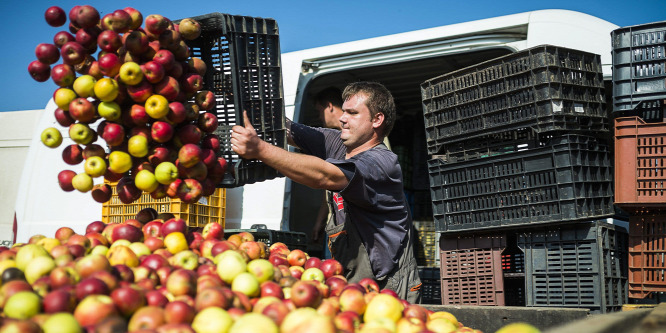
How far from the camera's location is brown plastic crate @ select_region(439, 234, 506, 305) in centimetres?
434

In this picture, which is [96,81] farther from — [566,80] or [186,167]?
[566,80]

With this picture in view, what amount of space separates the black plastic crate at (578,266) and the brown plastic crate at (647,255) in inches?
3.9

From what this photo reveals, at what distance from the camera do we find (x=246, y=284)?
2270 mm

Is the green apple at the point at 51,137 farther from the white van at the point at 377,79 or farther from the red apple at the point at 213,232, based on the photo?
the white van at the point at 377,79

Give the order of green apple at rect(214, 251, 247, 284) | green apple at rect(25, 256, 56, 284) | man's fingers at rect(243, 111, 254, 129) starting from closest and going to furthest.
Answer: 1. green apple at rect(25, 256, 56, 284)
2. green apple at rect(214, 251, 247, 284)
3. man's fingers at rect(243, 111, 254, 129)

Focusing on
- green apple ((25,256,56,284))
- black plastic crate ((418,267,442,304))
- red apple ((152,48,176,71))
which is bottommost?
black plastic crate ((418,267,442,304))

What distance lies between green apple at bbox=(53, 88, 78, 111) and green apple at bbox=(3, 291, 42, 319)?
122 cm

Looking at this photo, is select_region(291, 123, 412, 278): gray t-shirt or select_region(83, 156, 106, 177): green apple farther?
select_region(291, 123, 412, 278): gray t-shirt

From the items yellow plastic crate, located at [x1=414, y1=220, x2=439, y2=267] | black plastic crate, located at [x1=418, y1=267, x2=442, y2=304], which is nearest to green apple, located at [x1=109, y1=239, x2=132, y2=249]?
black plastic crate, located at [x1=418, y1=267, x2=442, y2=304]

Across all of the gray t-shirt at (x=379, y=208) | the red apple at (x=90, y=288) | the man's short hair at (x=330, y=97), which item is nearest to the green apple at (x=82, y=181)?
the red apple at (x=90, y=288)

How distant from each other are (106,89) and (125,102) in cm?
21

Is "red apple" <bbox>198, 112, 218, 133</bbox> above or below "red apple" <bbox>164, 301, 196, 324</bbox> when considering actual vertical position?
above

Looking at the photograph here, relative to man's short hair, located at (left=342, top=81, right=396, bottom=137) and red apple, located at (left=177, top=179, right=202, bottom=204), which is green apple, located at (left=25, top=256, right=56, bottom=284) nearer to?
red apple, located at (left=177, top=179, right=202, bottom=204)

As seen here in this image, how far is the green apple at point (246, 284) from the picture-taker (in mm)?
2264
